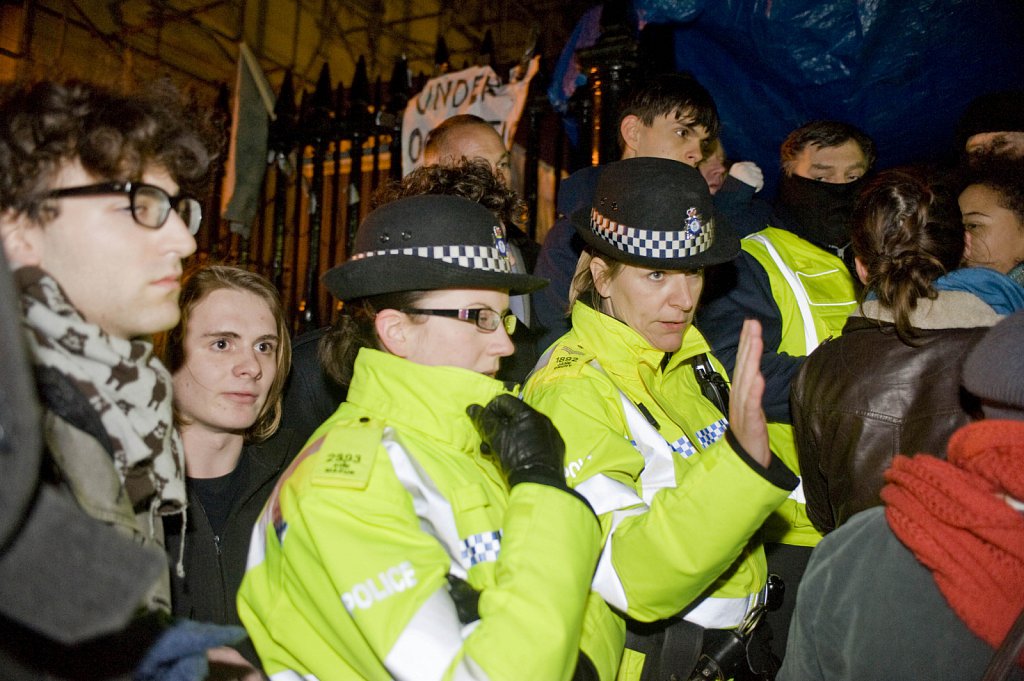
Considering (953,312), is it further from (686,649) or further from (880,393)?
(686,649)

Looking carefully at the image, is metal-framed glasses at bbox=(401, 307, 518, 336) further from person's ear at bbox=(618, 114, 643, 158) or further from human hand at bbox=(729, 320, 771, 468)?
person's ear at bbox=(618, 114, 643, 158)

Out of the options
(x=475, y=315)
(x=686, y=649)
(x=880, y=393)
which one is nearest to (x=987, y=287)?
(x=880, y=393)

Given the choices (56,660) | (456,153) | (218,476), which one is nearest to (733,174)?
(456,153)

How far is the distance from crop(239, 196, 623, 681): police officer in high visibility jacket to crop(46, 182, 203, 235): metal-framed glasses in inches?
21.4

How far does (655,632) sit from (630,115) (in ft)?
7.20

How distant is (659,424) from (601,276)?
587 mm

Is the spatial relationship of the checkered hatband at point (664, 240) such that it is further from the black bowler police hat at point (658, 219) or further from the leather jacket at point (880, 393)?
the leather jacket at point (880, 393)

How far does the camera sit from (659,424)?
211 cm

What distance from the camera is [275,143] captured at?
18.1 ft

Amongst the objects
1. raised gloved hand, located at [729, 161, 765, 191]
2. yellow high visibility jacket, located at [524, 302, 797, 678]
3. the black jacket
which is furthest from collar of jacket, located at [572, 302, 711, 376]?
raised gloved hand, located at [729, 161, 765, 191]

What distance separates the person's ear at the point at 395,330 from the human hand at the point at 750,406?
0.82 m

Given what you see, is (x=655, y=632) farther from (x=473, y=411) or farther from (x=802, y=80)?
(x=802, y=80)

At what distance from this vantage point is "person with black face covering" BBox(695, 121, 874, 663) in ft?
8.14

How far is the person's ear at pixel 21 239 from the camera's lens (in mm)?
1235
